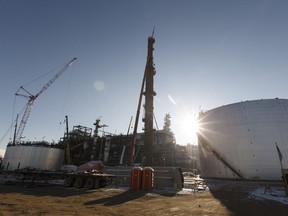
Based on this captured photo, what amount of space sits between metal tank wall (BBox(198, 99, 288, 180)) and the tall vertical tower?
15154mm

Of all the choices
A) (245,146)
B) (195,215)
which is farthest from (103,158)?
(195,215)

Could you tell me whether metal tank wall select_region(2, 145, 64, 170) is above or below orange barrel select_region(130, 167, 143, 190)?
above

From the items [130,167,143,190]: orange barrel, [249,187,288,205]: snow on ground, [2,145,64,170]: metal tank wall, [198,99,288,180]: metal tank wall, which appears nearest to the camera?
[249,187,288,205]: snow on ground

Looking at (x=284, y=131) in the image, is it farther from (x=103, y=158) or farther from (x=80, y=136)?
(x=80, y=136)

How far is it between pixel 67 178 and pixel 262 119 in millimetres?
43105

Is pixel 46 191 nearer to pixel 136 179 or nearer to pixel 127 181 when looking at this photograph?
pixel 136 179

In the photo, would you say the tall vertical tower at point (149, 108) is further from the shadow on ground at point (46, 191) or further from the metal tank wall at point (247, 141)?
the shadow on ground at point (46, 191)

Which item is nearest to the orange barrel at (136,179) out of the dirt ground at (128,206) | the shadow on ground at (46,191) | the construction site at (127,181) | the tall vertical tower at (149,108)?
the construction site at (127,181)

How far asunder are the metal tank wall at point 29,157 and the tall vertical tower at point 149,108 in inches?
1270

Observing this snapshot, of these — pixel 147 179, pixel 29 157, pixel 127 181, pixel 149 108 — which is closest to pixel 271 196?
pixel 147 179

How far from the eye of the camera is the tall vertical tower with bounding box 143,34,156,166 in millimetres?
55834

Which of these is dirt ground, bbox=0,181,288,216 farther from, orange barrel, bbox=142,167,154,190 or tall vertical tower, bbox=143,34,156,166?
tall vertical tower, bbox=143,34,156,166

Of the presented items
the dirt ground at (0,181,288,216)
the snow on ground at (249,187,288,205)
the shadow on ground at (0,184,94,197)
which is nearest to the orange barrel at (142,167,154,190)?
the shadow on ground at (0,184,94,197)

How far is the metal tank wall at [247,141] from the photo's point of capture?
46562 mm
